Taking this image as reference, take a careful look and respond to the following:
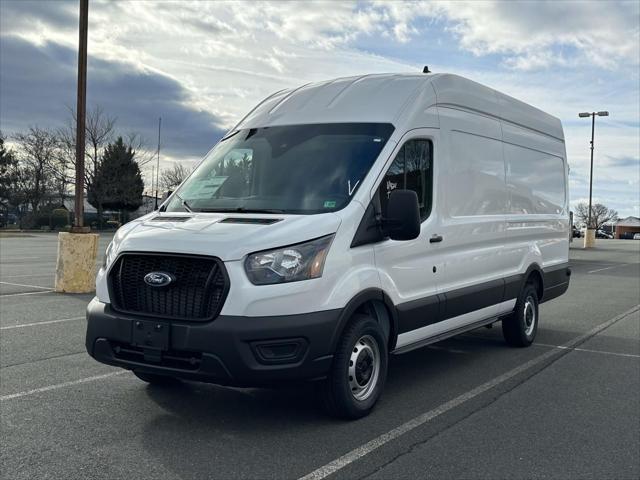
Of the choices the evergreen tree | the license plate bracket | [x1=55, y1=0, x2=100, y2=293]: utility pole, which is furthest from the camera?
the evergreen tree

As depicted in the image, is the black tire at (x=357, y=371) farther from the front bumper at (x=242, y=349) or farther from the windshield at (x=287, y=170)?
the windshield at (x=287, y=170)

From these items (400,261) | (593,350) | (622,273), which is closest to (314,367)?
(400,261)

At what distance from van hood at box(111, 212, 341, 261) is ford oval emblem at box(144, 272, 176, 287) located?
164mm

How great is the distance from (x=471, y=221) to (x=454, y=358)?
5.46 feet

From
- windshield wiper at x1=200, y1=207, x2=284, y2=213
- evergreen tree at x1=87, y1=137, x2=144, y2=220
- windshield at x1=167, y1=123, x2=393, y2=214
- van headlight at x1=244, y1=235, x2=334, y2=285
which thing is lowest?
van headlight at x1=244, y1=235, x2=334, y2=285

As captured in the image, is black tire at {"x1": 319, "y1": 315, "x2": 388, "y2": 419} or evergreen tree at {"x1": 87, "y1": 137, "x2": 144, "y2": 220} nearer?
black tire at {"x1": 319, "y1": 315, "x2": 388, "y2": 419}

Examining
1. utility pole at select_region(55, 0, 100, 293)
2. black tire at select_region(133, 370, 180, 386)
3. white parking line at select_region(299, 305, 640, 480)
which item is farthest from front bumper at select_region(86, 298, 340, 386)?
utility pole at select_region(55, 0, 100, 293)

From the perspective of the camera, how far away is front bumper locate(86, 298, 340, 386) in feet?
14.1

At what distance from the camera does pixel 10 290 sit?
12.4 m

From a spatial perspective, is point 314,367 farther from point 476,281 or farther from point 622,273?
point 622,273

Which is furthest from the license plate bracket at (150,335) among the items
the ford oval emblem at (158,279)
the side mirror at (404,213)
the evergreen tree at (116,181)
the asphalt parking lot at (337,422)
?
the evergreen tree at (116,181)

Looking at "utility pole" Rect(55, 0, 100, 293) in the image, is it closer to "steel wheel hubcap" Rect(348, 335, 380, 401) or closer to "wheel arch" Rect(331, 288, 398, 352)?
"wheel arch" Rect(331, 288, 398, 352)

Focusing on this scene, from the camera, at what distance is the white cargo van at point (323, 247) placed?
4379mm

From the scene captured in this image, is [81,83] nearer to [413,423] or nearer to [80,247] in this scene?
[80,247]
